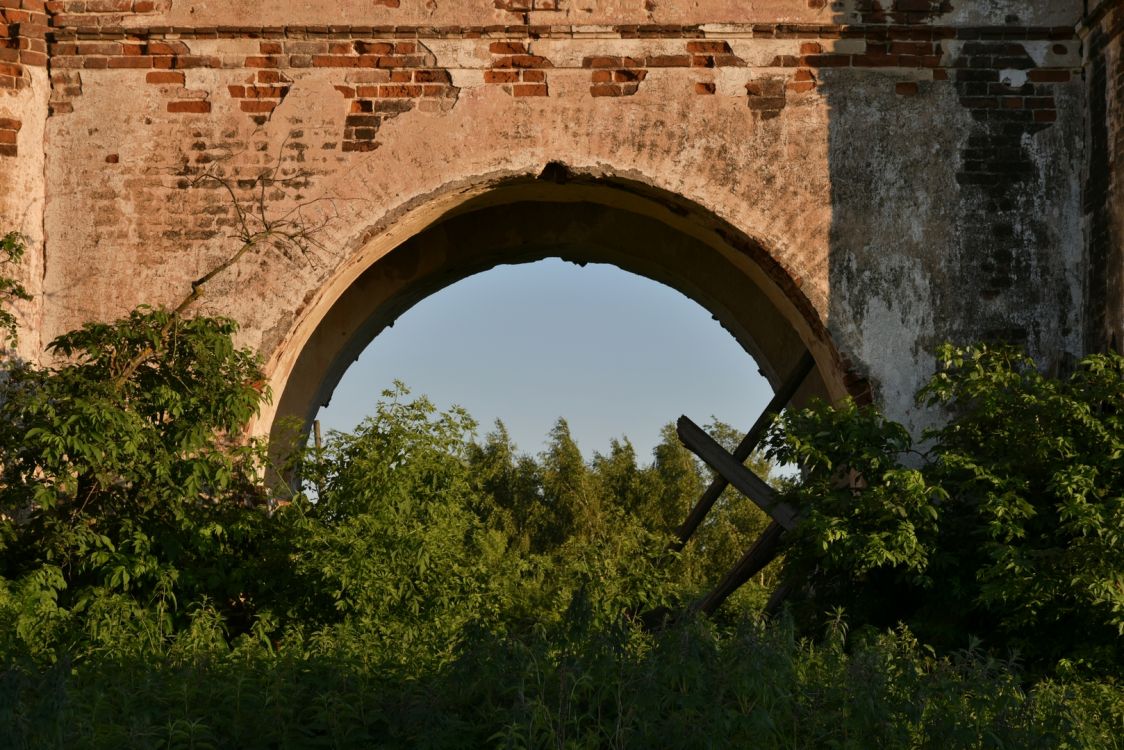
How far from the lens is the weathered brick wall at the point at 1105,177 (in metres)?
8.71

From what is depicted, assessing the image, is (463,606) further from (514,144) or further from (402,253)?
(402,253)

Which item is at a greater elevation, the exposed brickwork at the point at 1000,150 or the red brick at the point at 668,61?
the red brick at the point at 668,61

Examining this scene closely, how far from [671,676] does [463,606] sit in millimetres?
2592

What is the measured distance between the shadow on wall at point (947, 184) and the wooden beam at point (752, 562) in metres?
1.33

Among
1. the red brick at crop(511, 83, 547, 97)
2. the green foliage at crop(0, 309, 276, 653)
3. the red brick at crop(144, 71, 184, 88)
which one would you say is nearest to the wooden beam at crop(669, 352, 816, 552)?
the red brick at crop(511, 83, 547, 97)

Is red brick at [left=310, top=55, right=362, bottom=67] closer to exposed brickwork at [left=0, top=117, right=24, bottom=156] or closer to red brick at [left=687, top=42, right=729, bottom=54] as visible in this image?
exposed brickwork at [left=0, top=117, right=24, bottom=156]

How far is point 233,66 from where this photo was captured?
9.30m

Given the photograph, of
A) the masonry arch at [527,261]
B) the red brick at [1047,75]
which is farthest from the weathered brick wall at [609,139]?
the masonry arch at [527,261]

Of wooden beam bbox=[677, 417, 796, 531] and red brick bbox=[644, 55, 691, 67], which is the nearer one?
red brick bbox=[644, 55, 691, 67]

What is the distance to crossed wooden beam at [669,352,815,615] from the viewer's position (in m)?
9.73

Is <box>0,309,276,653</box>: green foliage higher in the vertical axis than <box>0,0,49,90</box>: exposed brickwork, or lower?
lower

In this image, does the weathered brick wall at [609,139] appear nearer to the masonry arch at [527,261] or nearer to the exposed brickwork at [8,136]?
the exposed brickwork at [8,136]

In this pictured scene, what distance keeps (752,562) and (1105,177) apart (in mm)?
3175

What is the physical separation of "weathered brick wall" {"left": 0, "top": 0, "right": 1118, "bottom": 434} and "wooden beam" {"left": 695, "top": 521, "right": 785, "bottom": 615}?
4.44ft
